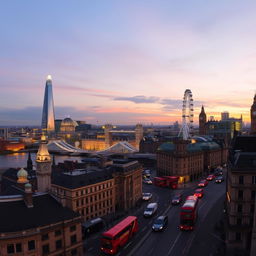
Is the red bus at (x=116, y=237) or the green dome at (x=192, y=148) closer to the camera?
the red bus at (x=116, y=237)

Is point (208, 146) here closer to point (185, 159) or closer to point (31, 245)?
point (185, 159)

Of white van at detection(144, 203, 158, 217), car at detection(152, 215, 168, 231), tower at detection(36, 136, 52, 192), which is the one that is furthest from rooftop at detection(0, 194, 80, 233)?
white van at detection(144, 203, 158, 217)

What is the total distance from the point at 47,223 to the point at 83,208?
2452 cm

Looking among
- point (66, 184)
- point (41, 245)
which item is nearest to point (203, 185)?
point (66, 184)

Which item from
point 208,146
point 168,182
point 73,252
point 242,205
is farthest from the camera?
point 208,146

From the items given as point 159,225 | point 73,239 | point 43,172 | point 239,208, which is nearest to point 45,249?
point 73,239

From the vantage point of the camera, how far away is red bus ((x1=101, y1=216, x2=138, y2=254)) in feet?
155

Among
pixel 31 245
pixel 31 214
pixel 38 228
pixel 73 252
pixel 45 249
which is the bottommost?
pixel 73 252

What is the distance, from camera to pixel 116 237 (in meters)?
47.8

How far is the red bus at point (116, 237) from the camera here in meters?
47.2

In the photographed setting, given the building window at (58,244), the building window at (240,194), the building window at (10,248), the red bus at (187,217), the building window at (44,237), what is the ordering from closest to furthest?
the building window at (10,248), the building window at (44,237), the building window at (58,244), the building window at (240,194), the red bus at (187,217)

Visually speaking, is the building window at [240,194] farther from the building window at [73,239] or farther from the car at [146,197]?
the car at [146,197]

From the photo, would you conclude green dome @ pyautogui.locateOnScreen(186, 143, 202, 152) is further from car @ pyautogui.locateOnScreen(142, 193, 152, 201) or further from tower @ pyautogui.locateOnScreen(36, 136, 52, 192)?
tower @ pyautogui.locateOnScreen(36, 136, 52, 192)

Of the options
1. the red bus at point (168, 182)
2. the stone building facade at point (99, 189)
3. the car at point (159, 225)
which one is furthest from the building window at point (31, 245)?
the red bus at point (168, 182)
